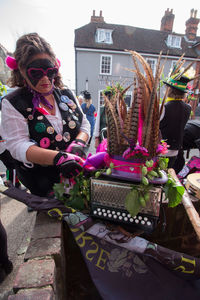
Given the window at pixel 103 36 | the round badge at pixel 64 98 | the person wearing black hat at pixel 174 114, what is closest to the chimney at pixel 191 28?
the window at pixel 103 36

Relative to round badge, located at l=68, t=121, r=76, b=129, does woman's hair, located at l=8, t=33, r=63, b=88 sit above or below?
above

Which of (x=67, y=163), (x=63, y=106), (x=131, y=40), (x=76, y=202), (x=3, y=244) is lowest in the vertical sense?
(x=3, y=244)

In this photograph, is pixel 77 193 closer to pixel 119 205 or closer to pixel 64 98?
pixel 119 205

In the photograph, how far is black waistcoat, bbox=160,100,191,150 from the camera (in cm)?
238

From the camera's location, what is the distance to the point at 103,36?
49.1 ft

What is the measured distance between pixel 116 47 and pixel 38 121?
1618 cm

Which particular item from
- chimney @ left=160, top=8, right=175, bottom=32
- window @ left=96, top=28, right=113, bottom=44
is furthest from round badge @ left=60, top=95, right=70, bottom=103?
chimney @ left=160, top=8, right=175, bottom=32

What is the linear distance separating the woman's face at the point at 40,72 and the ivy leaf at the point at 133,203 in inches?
42.7

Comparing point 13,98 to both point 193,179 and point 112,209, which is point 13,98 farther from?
point 193,179

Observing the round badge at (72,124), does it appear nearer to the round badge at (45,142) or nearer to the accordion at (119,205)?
the round badge at (45,142)

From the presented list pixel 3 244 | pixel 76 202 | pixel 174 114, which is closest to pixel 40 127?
pixel 76 202

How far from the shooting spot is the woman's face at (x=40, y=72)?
131 cm

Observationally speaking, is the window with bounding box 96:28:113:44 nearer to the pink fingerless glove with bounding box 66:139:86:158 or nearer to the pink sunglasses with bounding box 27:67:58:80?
the pink sunglasses with bounding box 27:67:58:80

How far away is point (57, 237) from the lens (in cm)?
124
